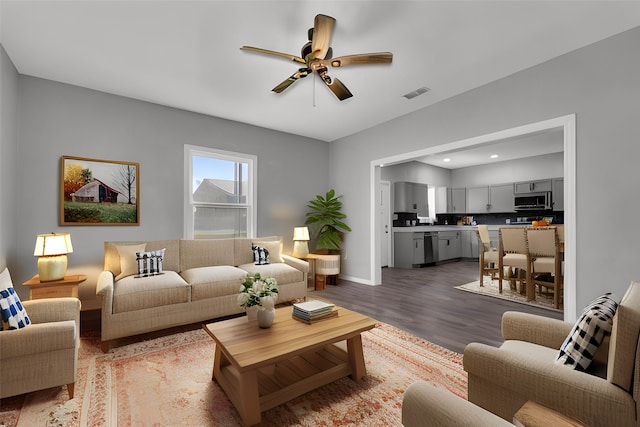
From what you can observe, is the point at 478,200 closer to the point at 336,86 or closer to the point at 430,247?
the point at 430,247

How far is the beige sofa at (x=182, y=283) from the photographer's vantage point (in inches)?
102

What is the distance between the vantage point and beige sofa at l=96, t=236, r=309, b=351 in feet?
8.54

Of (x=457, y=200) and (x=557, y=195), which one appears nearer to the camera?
(x=557, y=195)

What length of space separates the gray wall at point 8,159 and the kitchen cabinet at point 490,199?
9.45 meters

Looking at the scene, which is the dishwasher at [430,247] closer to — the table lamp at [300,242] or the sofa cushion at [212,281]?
the table lamp at [300,242]

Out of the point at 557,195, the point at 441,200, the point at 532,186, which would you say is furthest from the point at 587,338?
the point at 441,200

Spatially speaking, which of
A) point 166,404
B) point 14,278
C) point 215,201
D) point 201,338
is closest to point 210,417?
point 166,404

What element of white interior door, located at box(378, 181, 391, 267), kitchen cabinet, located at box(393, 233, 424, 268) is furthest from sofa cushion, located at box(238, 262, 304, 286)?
kitchen cabinet, located at box(393, 233, 424, 268)

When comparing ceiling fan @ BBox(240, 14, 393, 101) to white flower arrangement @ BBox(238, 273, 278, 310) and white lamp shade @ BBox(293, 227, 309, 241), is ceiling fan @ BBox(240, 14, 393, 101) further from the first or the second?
white lamp shade @ BBox(293, 227, 309, 241)

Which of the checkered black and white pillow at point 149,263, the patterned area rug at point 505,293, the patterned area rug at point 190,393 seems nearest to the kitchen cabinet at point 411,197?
the patterned area rug at point 505,293

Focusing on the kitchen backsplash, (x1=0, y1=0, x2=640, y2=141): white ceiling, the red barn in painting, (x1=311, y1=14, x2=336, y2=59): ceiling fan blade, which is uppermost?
(x1=0, y1=0, x2=640, y2=141): white ceiling

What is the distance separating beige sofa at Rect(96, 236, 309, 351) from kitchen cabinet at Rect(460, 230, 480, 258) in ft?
20.1

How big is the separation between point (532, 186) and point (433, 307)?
18.6ft

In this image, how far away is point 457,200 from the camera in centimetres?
856
